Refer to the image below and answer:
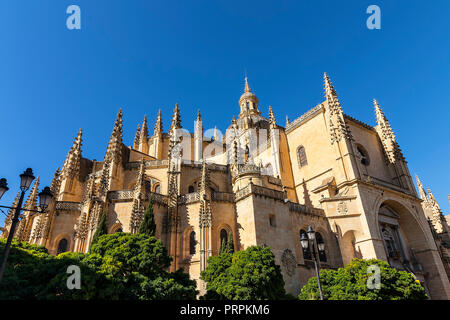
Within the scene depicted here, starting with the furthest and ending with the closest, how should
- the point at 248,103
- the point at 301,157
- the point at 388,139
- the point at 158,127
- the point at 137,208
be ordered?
the point at 248,103
the point at 158,127
the point at 388,139
the point at 301,157
the point at 137,208

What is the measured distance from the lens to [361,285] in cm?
1531

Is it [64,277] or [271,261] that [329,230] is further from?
[64,277]

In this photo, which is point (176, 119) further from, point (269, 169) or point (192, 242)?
point (192, 242)

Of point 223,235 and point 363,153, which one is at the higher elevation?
point 363,153

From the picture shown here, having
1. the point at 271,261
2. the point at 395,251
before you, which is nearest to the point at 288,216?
the point at 271,261

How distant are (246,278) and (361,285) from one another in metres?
5.89

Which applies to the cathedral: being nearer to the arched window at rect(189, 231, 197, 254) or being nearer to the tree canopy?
the arched window at rect(189, 231, 197, 254)

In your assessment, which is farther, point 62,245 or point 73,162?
point 73,162

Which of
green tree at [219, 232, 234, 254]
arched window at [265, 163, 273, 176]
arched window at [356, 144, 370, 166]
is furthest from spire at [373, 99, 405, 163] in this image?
green tree at [219, 232, 234, 254]

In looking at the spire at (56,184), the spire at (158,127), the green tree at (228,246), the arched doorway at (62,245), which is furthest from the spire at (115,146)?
the green tree at (228,246)

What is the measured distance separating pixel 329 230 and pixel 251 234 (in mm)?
8167

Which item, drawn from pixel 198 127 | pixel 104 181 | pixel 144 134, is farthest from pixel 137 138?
pixel 104 181

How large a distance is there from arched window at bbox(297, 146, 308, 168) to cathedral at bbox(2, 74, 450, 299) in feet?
0.35

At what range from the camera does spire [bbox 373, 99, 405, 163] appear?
32156 millimetres
